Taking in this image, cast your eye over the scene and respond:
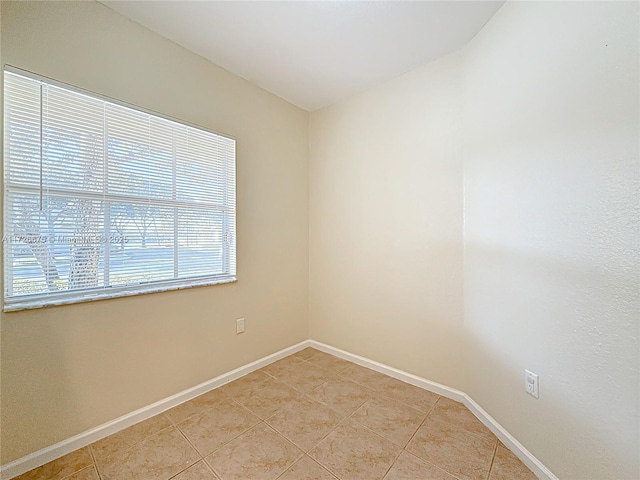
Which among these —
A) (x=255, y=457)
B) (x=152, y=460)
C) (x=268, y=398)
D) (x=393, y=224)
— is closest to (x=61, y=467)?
(x=152, y=460)

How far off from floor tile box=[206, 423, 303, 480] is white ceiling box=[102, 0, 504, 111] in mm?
2553

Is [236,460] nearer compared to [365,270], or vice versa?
[236,460]

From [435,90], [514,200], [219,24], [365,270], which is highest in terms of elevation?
[219,24]

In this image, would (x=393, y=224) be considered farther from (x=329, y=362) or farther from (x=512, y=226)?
(x=329, y=362)

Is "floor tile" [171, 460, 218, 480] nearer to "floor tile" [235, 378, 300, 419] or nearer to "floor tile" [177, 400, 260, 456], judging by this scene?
"floor tile" [177, 400, 260, 456]

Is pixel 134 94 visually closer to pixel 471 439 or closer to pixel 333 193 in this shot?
pixel 333 193

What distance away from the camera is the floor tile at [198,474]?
4.23 ft

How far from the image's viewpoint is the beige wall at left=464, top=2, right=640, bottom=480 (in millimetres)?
990

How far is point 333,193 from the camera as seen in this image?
270 cm

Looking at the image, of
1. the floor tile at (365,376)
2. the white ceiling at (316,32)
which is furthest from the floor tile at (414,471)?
the white ceiling at (316,32)

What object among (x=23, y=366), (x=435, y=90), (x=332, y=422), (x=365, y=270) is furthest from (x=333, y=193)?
(x=23, y=366)

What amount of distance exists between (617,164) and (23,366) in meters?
2.80

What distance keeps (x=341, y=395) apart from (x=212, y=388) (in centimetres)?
101

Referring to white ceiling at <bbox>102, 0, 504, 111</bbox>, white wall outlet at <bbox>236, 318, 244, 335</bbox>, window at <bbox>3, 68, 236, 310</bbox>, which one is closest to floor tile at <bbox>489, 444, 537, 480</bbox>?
white wall outlet at <bbox>236, 318, 244, 335</bbox>
